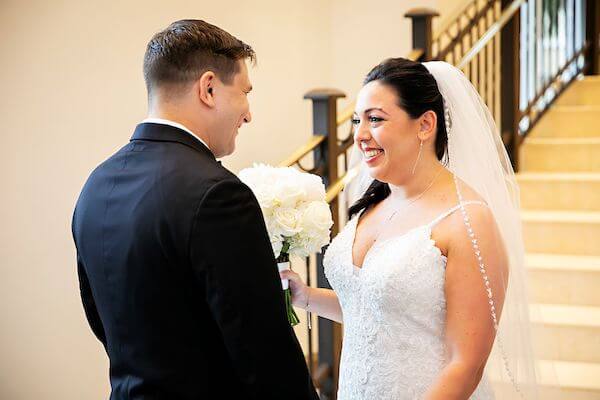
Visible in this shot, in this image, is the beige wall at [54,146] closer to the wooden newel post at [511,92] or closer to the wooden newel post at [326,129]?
the wooden newel post at [326,129]

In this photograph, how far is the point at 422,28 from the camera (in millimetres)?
4754

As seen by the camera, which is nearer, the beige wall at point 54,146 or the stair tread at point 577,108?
the beige wall at point 54,146

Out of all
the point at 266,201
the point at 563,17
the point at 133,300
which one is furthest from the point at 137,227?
the point at 563,17

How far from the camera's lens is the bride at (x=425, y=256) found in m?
1.97

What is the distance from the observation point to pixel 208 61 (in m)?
1.51

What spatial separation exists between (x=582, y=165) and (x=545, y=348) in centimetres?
191

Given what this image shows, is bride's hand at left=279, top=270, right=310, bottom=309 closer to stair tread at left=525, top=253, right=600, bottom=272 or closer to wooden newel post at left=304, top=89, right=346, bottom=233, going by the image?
wooden newel post at left=304, top=89, right=346, bottom=233

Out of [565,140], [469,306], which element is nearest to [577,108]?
[565,140]

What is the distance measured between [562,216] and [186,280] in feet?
12.9

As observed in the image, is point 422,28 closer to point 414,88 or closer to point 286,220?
point 414,88

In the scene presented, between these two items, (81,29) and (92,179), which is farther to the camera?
(81,29)

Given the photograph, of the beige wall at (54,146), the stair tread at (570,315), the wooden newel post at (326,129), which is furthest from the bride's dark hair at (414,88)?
the beige wall at (54,146)

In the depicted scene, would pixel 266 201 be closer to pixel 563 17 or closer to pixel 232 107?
pixel 232 107

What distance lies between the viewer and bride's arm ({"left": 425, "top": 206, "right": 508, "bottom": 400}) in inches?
76.8
